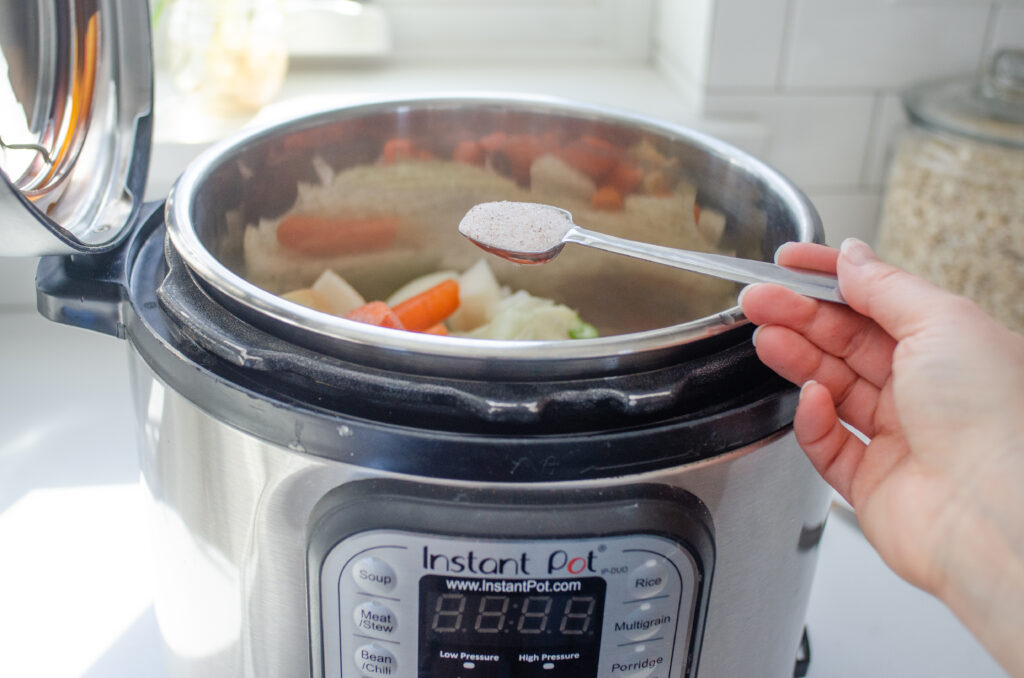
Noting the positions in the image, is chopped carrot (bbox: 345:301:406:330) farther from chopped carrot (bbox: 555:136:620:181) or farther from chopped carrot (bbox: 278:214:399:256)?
chopped carrot (bbox: 555:136:620:181)

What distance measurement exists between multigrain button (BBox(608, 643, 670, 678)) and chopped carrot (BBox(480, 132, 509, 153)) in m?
0.47

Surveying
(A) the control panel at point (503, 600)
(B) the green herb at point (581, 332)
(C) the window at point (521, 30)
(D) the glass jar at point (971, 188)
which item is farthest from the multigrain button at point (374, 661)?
(C) the window at point (521, 30)

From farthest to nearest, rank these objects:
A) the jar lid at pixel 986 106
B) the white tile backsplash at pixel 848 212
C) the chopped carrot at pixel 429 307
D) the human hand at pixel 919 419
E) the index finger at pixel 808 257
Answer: the white tile backsplash at pixel 848 212
the jar lid at pixel 986 106
the chopped carrot at pixel 429 307
the index finger at pixel 808 257
the human hand at pixel 919 419

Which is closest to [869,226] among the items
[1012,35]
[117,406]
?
[1012,35]

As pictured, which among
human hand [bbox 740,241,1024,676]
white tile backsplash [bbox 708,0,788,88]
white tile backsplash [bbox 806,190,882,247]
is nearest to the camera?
human hand [bbox 740,241,1024,676]

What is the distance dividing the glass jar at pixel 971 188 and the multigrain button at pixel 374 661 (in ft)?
2.77

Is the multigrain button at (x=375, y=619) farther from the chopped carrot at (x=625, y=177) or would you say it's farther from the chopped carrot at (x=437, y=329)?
the chopped carrot at (x=625, y=177)

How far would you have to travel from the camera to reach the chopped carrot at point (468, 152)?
0.84 meters

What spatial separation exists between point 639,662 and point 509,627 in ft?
0.27

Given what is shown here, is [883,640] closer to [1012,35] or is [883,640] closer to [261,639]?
[261,639]

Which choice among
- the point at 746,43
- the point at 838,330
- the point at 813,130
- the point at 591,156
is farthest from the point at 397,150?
the point at 813,130

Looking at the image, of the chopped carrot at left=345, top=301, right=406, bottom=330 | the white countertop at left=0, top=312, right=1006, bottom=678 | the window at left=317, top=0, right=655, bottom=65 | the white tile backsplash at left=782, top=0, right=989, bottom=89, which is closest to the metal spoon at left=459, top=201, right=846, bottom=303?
the chopped carrot at left=345, top=301, right=406, bottom=330

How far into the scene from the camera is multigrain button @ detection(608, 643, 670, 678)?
516 mm

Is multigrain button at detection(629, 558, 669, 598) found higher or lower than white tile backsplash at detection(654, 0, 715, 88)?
lower
